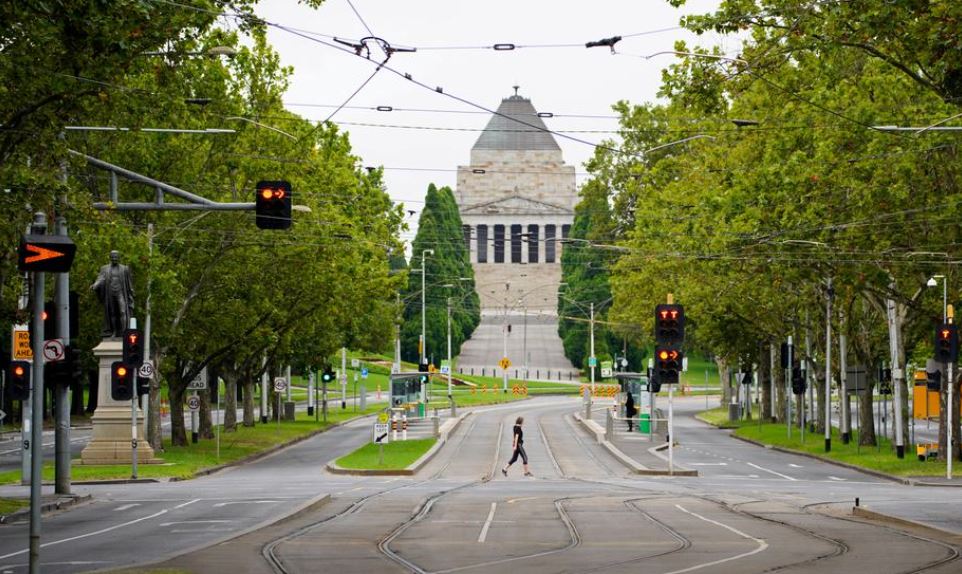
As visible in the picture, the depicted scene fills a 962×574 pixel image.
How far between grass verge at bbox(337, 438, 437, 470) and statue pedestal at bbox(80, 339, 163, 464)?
234 inches

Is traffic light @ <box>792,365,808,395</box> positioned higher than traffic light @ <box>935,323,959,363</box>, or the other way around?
traffic light @ <box>935,323,959,363</box>

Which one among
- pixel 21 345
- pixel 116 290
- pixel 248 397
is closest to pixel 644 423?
pixel 248 397

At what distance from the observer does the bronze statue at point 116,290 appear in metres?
42.2

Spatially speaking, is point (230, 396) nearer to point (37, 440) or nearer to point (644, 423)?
point (644, 423)

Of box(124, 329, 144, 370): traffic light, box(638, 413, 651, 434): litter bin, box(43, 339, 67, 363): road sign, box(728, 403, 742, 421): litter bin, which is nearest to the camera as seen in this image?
box(43, 339, 67, 363): road sign

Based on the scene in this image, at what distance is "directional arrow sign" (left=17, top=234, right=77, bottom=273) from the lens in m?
14.8

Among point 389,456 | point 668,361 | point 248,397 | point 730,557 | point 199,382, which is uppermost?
point 668,361

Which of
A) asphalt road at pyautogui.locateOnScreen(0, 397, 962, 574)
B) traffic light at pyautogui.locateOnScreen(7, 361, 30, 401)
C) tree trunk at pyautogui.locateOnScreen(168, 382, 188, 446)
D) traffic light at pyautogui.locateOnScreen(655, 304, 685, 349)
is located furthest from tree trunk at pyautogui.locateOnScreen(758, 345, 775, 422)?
traffic light at pyautogui.locateOnScreen(7, 361, 30, 401)

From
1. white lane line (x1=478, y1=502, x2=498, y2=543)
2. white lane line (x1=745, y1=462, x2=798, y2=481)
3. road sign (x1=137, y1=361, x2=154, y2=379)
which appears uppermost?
road sign (x1=137, y1=361, x2=154, y2=379)

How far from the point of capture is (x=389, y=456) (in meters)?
49.9

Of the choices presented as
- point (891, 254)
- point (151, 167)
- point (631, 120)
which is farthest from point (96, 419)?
point (631, 120)

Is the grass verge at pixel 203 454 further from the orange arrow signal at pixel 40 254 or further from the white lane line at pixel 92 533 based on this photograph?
the orange arrow signal at pixel 40 254

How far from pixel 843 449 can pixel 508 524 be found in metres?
32.7

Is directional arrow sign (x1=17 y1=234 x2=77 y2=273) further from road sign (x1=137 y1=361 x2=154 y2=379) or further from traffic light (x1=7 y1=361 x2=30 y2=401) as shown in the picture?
road sign (x1=137 y1=361 x2=154 y2=379)
